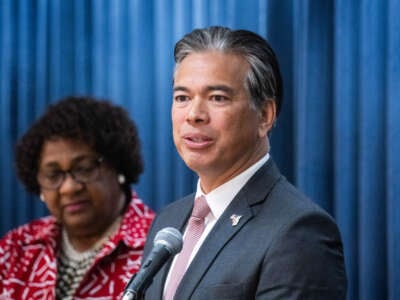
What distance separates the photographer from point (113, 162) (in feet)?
9.15

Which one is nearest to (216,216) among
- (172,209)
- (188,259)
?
(188,259)

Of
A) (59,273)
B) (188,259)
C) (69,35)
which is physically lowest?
(59,273)

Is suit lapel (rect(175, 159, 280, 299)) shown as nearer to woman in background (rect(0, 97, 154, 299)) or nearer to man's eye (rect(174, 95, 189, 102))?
man's eye (rect(174, 95, 189, 102))

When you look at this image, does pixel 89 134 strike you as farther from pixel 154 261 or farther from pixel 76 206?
pixel 154 261

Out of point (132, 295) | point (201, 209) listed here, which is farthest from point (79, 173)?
point (132, 295)

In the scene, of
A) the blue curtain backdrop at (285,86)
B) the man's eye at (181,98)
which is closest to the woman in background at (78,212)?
the blue curtain backdrop at (285,86)

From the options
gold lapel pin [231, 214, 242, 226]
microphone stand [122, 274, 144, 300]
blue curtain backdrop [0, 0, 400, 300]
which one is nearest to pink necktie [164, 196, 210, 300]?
gold lapel pin [231, 214, 242, 226]

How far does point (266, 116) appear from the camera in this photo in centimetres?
180

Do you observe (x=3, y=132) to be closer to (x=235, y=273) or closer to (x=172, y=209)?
(x=172, y=209)

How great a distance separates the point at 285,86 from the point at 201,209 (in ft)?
3.30

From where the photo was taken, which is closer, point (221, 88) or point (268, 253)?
point (268, 253)

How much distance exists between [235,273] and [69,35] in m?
2.00

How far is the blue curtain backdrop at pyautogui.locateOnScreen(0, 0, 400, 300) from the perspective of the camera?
2426mm

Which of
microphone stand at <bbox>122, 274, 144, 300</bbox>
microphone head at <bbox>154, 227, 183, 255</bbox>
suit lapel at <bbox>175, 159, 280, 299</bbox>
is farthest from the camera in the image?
suit lapel at <bbox>175, 159, 280, 299</bbox>
